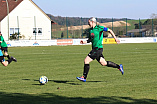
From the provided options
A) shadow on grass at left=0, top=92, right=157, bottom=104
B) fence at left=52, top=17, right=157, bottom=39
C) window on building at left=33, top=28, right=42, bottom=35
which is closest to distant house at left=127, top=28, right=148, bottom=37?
fence at left=52, top=17, right=157, bottom=39

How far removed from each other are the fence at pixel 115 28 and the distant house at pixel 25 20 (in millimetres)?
2298

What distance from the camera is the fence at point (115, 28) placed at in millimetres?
56906

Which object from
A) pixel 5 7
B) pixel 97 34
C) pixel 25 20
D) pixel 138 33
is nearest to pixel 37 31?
pixel 25 20

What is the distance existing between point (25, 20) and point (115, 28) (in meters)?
17.1

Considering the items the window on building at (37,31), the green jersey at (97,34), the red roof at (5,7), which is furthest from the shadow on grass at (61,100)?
the red roof at (5,7)

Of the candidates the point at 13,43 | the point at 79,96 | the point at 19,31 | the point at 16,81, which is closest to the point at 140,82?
the point at 79,96

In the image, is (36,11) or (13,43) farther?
(36,11)

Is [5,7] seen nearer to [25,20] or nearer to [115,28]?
[25,20]

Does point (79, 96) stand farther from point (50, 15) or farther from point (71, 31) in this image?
point (50, 15)

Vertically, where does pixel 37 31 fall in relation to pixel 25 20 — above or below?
below

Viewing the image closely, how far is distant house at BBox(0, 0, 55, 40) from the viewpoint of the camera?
57938 mm

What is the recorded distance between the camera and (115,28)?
6200cm

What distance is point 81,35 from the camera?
56875mm

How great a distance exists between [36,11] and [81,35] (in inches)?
431
